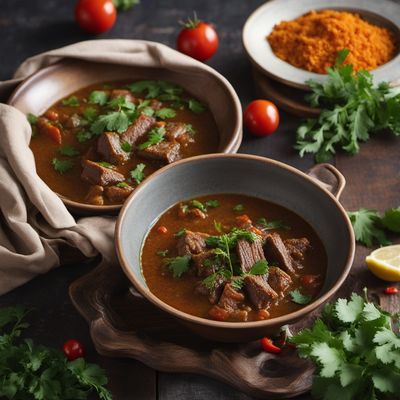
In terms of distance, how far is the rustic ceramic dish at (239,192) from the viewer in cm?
469

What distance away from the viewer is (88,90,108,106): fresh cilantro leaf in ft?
20.7

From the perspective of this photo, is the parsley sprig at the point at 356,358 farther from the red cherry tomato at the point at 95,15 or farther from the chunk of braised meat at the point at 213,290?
the red cherry tomato at the point at 95,15

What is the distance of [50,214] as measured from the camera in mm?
5320

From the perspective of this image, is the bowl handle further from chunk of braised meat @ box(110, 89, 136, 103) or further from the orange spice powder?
chunk of braised meat @ box(110, 89, 136, 103)

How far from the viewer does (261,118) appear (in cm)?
628

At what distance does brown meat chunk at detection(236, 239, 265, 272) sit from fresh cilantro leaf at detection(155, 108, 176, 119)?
1666 millimetres

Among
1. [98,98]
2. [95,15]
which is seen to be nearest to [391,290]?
[98,98]

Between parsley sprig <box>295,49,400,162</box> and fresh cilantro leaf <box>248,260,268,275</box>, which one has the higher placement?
fresh cilantro leaf <box>248,260,268,275</box>

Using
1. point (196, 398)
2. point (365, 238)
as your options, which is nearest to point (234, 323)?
point (196, 398)

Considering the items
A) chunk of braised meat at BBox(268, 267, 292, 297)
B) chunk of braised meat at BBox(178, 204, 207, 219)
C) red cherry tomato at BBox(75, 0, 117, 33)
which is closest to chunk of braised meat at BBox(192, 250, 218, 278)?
chunk of braised meat at BBox(268, 267, 292, 297)

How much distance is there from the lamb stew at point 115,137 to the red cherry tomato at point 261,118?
1.03ft

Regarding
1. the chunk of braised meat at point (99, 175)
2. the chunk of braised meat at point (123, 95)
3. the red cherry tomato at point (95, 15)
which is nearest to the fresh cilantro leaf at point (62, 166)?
the chunk of braised meat at point (99, 175)

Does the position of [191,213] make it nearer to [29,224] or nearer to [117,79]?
[29,224]

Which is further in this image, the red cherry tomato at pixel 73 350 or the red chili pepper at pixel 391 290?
the red chili pepper at pixel 391 290
